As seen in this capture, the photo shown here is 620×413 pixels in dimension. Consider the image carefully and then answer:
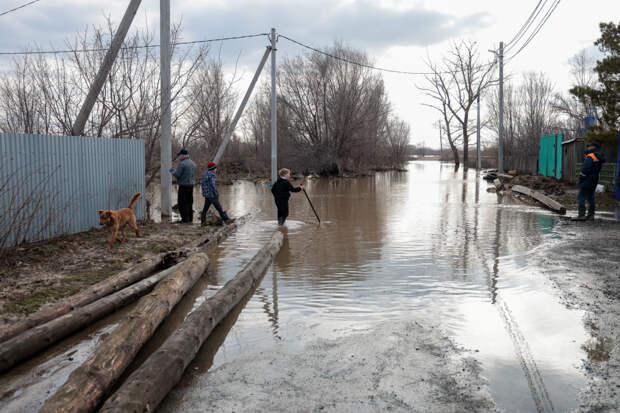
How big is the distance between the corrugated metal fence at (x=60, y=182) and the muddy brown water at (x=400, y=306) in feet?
9.87

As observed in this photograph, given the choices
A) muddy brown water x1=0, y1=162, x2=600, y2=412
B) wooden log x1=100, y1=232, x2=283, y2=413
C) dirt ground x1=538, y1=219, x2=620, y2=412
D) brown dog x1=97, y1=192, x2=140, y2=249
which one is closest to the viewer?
wooden log x1=100, y1=232, x2=283, y2=413

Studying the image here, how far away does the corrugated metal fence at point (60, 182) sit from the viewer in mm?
8672

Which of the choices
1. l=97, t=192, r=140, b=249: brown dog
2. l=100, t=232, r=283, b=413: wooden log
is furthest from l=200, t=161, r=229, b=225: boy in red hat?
l=100, t=232, r=283, b=413: wooden log

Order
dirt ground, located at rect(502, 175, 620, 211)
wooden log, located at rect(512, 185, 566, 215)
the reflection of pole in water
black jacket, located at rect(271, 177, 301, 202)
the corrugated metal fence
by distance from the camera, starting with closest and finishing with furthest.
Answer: the reflection of pole in water → the corrugated metal fence → black jacket, located at rect(271, 177, 301, 202) → wooden log, located at rect(512, 185, 566, 215) → dirt ground, located at rect(502, 175, 620, 211)

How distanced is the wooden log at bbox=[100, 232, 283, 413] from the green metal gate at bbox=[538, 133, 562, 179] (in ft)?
88.7

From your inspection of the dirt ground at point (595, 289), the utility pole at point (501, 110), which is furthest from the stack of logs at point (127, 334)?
the utility pole at point (501, 110)

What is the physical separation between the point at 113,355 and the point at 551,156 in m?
31.1

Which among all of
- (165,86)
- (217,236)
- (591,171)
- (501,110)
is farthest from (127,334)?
(501,110)

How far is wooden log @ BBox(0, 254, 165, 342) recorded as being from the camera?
4941 millimetres

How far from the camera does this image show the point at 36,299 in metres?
5.96

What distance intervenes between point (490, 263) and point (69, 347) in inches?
241

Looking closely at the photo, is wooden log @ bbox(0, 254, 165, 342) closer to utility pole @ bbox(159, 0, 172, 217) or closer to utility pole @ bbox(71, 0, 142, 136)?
utility pole @ bbox(71, 0, 142, 136)

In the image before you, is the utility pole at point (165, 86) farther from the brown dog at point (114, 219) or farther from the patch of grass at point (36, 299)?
the patch of grass at point (36, 299)

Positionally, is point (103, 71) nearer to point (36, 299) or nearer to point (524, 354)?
point (36, 299)
